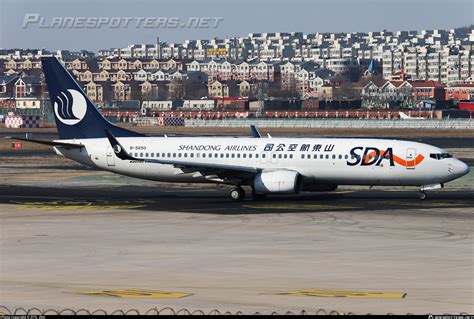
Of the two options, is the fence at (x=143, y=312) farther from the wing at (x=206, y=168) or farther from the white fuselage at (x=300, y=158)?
the white fuselage at (x=300, y=158)

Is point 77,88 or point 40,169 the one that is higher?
point 77,88

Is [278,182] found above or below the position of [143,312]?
above

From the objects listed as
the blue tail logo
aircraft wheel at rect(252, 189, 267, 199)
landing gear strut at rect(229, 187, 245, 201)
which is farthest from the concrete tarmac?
the blue tail logo

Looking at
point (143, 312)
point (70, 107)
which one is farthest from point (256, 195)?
point (143, 312)

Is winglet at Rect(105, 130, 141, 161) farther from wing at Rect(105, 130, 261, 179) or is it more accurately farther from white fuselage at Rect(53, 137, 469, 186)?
white fuselage at Rect(53, 137, 469, 186)

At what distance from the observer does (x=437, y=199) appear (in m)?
66.4

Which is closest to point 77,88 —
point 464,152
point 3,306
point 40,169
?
point 40,169

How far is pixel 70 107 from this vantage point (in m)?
70.8

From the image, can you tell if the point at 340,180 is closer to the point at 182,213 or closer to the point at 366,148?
the point at 366,148

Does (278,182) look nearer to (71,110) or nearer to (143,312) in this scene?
(71,110)

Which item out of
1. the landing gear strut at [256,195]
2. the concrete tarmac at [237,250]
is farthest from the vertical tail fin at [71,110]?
the landing gear strut at [256,195]

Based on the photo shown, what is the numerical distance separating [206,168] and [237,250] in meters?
20.6

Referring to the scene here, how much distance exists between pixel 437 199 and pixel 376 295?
3382 cm

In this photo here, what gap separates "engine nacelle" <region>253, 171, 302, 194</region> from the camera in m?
63.8
